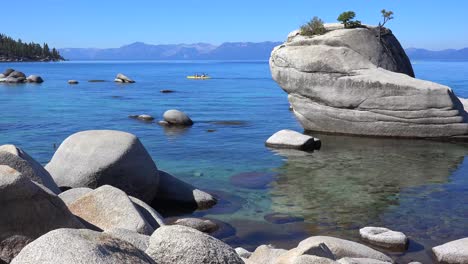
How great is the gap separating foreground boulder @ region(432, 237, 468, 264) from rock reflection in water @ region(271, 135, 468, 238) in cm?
256

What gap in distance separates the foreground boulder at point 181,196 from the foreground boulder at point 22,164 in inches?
232

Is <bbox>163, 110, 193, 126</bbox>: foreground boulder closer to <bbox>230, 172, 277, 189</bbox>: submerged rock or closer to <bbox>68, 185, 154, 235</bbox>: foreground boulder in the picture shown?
<bbox>230, 172, 277, 189</bbox>: submerged rock

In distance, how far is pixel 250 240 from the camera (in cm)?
1466

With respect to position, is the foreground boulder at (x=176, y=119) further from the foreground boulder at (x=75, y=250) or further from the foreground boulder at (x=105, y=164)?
the foreground boulder at (x=75, y=250)

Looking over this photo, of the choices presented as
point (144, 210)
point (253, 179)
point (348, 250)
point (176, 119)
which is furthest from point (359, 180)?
point (176, 119)

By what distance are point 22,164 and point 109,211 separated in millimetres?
2021

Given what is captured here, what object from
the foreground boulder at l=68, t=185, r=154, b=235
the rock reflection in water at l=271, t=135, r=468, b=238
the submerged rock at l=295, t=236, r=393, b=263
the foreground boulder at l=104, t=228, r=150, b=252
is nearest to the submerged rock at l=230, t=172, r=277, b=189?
the rock reflection in water at l=271, t=135, r=468, b=238

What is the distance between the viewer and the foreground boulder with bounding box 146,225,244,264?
702 centimetres

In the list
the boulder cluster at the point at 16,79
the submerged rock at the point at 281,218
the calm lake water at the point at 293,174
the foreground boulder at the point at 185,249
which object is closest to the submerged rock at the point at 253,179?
the calm lake water at the point at 293,174

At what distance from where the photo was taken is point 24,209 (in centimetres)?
845

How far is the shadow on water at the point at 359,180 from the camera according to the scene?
1648cm

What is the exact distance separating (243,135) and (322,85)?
5548 mm

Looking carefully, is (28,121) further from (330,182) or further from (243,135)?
(330,182)

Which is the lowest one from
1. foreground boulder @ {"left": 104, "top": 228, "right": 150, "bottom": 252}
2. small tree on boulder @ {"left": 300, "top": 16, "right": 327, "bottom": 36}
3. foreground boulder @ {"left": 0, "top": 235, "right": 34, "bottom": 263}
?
foreground boulder @ {"left": 0, "top": 235, "right": 34, "bottom": 263}
